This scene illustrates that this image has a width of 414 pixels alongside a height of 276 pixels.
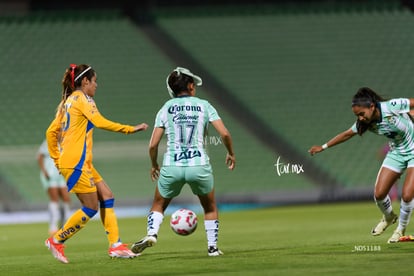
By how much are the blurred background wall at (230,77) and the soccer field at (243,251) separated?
15.0ft

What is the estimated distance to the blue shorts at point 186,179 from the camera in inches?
416

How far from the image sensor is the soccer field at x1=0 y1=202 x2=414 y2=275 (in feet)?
31.3

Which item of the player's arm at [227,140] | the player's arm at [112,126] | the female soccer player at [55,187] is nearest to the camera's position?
the player's arm at [112,126]

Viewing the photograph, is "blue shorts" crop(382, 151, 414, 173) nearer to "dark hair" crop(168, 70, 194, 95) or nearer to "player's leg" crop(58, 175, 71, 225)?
"dark hair" crop(168, 70, 194, 95)

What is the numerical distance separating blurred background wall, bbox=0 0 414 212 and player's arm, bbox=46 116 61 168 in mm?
12102

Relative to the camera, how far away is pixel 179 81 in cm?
1073

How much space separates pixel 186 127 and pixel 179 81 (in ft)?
1.82

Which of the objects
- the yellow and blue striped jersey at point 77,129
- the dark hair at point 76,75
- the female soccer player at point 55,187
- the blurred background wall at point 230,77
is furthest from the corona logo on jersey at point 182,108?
the blurred background wall at point 230,77

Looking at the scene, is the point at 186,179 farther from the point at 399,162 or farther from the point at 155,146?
the point at 399,162

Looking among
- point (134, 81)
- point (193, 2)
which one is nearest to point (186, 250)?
point (134, 81)

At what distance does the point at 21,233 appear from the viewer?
17797 millimetres

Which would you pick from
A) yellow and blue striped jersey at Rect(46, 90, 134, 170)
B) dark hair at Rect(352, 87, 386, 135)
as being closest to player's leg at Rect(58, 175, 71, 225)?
yellow and blue striped jersey at Rect(46, 90, 134, 170)

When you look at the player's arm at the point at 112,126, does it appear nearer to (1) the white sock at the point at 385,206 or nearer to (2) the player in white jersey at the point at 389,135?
(2) the player in white jersey at the point at 389,135

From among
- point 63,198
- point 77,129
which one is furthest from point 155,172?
point 63,198
